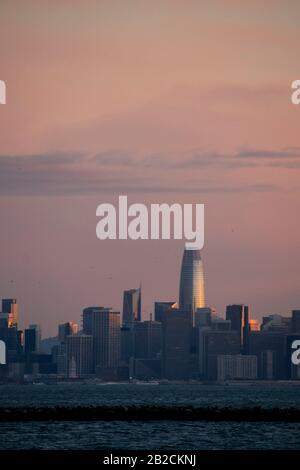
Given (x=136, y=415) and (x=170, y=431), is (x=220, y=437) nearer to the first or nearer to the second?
(x=170, y=431)

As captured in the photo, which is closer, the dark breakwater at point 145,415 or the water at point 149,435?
the water at point 149,435

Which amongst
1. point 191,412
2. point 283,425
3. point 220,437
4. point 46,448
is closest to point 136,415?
point 191,412

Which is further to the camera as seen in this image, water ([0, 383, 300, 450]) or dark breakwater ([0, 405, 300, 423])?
dark breakwater ([0, 405, 300, 423])

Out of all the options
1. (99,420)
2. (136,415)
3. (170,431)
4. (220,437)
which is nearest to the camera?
(220,437)

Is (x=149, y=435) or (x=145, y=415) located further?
(x=145, y=415)
